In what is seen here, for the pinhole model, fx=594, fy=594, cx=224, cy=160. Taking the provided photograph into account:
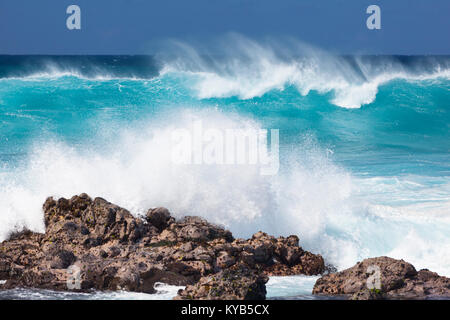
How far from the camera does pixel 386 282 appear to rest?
7.72 meters

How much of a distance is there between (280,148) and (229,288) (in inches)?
472

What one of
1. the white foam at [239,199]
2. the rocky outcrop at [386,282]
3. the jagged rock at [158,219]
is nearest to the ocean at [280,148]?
the white foam at [239,199]

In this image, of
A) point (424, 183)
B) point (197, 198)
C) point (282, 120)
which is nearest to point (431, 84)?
point (282, 120)

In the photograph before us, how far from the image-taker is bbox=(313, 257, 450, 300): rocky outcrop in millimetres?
7566

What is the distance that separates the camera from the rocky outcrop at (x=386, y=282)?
757 cm

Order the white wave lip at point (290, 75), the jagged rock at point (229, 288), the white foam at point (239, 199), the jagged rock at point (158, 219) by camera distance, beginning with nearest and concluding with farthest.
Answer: the jagged rock at point (229, 288) < the jagged rock at point (158, 219) < the white foam at point (239, 199) < the white wave lip at point (290, 75)

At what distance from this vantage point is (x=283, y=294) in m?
8.00

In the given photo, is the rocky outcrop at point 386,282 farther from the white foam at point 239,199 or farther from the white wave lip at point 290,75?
the white wave lip at point 290,75

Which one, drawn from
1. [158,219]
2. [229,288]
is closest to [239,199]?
[158,219]

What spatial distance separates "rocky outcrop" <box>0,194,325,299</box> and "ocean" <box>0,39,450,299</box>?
60cm

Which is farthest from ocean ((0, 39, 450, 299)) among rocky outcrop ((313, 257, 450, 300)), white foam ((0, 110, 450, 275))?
rocky outcrop ((313, 257, 450, 300))

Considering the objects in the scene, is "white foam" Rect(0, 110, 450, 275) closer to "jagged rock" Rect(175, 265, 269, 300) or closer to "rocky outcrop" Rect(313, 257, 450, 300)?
"rocky outcrop" Rect(313, 257, 450, 300)

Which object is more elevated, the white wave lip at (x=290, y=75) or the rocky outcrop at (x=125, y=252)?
the white wave lip at (x=290, y=75)

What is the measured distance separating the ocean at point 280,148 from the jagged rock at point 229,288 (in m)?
1.36
